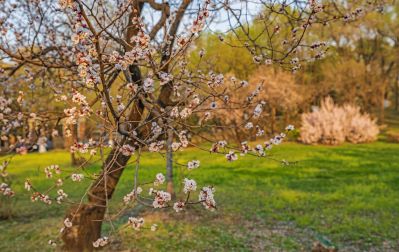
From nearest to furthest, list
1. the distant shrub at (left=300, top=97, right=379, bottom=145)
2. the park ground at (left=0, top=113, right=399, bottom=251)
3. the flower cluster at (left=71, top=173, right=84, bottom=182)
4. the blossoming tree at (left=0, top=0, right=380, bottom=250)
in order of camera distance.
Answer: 1. the blossoming tree at (left=0, top=0, right=380, bottom=250)
2. the flower cluster at (left=71, top=173, right=84, bottom=182)
3. the park ground at (left=0, top=113, right=399, bottom=251)
4. the distant shrub at (left=300, top=97, right=379, bottom=145)

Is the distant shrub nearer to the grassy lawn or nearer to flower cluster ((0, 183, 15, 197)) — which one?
the grassy lawn

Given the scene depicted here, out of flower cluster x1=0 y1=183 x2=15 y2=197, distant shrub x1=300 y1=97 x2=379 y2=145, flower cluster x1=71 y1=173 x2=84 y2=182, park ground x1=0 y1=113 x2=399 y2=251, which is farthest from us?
distant shrub x1=300 y1=97 x2=379 y2=145

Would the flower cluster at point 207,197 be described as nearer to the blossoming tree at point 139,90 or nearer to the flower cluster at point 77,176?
the blossoming tree at point 139,90

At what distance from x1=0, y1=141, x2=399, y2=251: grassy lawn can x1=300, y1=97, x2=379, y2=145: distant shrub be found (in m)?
8.74

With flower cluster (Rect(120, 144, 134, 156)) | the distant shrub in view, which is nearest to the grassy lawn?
flower cluster (Rect(120, 144, 134, 156))

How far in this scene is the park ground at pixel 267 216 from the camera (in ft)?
23.3

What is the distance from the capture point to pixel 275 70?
30.0m

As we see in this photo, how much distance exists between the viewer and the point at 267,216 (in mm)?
8797

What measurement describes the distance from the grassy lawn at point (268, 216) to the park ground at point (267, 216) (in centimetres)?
2

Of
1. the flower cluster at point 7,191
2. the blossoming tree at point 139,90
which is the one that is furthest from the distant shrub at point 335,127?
the flower cluster at point 7,191

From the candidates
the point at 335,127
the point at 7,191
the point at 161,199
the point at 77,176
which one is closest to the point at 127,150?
the point at 161,199

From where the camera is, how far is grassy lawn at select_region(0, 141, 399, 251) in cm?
713

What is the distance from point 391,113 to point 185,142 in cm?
4362

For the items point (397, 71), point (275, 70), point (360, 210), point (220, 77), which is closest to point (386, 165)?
point (360, 210)
